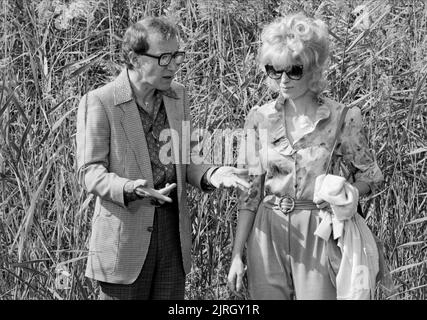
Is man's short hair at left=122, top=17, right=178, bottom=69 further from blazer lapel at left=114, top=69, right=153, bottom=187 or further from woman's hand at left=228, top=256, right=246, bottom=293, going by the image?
woman's hand at left=228, top=256, right=246, bottom=293

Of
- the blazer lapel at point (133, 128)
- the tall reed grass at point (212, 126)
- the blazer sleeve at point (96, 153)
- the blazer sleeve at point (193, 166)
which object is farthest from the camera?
the tall reed grass at point (212, 126)

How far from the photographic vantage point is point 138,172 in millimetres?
2992

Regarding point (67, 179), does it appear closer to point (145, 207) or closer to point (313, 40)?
point (145, 207)

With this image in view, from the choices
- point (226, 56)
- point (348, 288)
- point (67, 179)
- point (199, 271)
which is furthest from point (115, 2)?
point (348, 288)

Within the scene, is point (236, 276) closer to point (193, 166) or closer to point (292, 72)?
point (193, 166)

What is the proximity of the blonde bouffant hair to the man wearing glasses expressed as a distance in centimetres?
32

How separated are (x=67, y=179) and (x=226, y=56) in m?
1.03

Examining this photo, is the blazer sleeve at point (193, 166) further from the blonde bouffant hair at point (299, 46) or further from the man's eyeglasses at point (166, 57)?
the blonde bouffant hair at point (299, 46)

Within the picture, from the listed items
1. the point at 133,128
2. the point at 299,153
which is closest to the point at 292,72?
the point at 299,153

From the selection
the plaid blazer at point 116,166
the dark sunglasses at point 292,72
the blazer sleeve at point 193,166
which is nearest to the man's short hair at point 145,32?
the plaid blazer at point 116,166

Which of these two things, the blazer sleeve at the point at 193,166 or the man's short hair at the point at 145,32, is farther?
the blazer sleeve at the point at 193,166

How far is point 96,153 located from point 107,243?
322 mm

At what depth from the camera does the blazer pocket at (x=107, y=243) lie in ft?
9.78

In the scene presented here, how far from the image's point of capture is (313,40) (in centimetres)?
292
